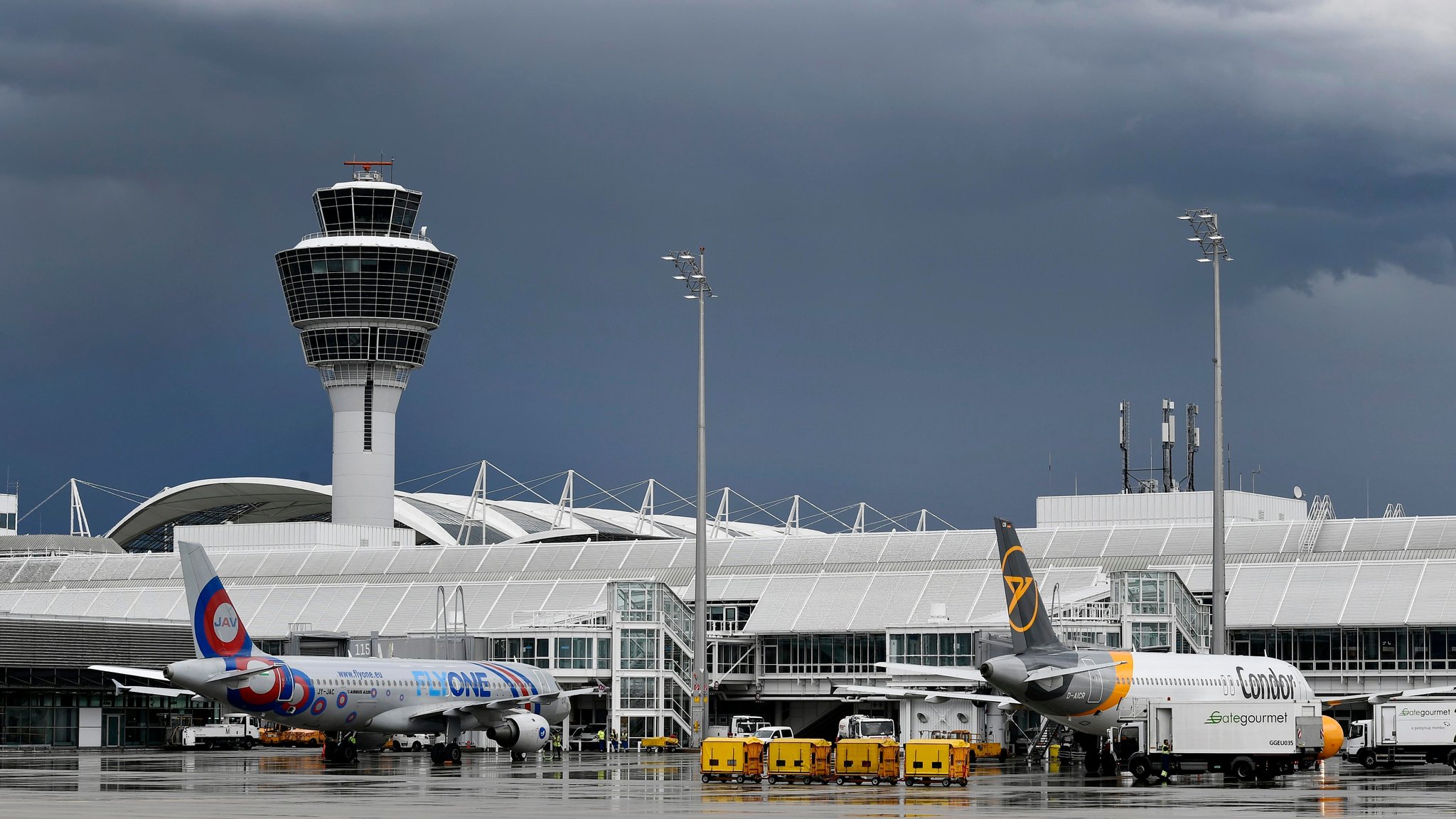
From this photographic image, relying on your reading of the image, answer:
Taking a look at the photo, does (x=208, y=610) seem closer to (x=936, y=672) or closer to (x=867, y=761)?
(x=867, y=761)

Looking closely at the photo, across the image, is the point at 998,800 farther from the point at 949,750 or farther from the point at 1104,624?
the point at 1104,624

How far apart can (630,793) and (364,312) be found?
97217 millimetres

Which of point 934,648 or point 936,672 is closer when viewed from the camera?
point 936,672

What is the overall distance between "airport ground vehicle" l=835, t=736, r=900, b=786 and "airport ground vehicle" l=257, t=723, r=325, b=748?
47.3 metres

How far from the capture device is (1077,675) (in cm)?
5422

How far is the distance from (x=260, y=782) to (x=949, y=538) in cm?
5568

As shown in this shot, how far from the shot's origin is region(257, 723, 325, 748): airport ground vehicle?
95.5 metres

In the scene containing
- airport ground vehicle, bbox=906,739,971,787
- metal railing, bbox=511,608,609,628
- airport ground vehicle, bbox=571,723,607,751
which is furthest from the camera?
metal railing, bbox=511,608,609,628

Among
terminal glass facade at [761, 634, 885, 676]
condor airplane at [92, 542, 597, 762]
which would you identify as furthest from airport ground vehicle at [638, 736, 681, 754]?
terminal glass facade at [761, 634, 885, 676]

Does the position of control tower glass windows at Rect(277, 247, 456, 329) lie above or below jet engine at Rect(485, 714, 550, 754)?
above

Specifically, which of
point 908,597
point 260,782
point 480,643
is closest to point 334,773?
point 260,782

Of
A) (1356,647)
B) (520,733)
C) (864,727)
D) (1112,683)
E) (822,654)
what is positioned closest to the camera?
(1112,683)

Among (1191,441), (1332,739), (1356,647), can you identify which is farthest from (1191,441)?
(1332,739)

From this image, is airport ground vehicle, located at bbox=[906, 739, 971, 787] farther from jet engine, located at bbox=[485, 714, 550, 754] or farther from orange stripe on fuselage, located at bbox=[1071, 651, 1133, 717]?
jet engine, located at bbox=[485, 714, 550, 754]
